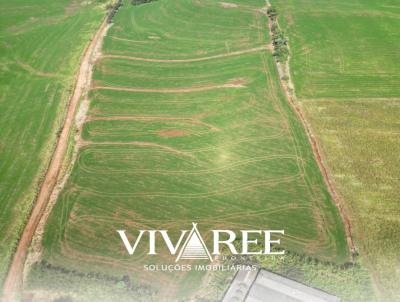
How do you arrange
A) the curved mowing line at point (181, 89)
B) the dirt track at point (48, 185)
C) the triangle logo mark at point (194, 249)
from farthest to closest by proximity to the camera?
the curved mowing line at point (181, 89)
the triangle logo mark at point (194, 249)
the dirt track at point (48, 185)

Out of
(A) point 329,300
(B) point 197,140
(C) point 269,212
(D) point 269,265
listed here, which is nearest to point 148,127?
(B) point 197,140

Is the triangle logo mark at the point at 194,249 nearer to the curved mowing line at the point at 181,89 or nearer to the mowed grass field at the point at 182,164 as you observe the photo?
the mowed grass field at the point at 182,164

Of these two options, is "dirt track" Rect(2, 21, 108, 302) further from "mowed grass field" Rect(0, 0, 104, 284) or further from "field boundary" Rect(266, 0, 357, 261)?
"field boundary" Rect(266, 0, 357, 261)

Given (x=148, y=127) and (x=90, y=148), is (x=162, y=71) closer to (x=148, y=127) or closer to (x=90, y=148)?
(x=148, y=127)

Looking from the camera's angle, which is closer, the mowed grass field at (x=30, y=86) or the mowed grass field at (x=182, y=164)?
the mowed grass field at (x=182, y=164)

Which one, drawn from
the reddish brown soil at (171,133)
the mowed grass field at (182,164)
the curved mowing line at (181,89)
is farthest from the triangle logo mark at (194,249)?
the curved mowing line at (181,89)

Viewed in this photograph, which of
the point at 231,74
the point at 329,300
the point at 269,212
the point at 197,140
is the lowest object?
the point at 329,300

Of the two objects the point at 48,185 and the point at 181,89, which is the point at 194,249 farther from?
the point at 181,89
